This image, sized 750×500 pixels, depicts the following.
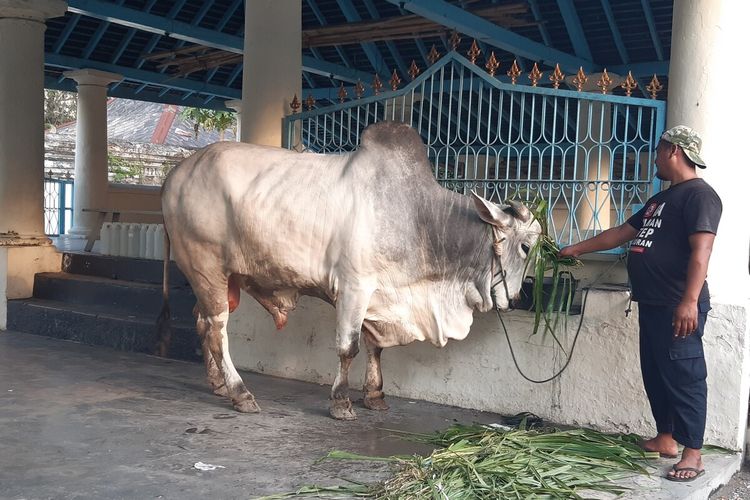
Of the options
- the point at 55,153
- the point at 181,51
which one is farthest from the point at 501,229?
the point at 55,153

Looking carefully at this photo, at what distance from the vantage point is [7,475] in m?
4.00

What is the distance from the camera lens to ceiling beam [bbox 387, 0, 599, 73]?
30.9 ft

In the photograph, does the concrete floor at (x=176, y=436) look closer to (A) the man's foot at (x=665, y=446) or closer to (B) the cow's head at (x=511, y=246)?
(A) the man's foot at (x=665, y=446)

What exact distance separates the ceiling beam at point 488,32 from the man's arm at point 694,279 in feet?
19.6

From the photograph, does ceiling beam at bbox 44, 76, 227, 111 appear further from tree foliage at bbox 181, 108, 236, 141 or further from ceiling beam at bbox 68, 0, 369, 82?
tree foliage at bbox 181, 108, 236, 141

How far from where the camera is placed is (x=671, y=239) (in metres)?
4.19

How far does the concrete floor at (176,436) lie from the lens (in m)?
3.96

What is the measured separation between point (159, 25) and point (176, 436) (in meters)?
7.97

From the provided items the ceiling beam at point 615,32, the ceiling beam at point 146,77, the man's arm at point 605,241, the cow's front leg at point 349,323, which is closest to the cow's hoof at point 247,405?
the cow's front leg at point 349,323

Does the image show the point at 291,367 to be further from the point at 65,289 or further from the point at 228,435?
the point at 65,289

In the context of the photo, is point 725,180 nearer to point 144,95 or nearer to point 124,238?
point 124,238

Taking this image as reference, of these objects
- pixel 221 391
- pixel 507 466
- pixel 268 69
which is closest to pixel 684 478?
pixel 507 466

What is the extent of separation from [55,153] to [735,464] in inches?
909

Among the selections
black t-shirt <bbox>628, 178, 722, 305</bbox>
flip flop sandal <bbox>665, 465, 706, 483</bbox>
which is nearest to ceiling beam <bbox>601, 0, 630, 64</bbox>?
black t-shirt <bbox>628, 178, 722, 305</bbox>
